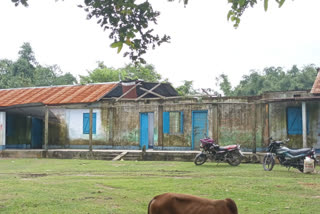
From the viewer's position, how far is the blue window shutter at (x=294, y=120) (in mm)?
18375

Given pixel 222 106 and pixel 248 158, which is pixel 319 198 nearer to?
pixel 248 158

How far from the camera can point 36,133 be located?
81.7ft

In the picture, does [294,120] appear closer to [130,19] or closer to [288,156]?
[288,156]

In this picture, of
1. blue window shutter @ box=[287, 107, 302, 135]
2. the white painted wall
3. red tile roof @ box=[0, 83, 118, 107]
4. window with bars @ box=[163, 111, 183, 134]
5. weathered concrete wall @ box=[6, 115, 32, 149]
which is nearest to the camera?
blue window shutter @ box=[287, 107, 302, 135]

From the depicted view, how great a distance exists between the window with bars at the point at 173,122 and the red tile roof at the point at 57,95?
3950mm

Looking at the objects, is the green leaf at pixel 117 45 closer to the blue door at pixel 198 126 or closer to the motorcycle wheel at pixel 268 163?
the motorcycle wheel at pixel 268 163

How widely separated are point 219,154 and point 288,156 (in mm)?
2992

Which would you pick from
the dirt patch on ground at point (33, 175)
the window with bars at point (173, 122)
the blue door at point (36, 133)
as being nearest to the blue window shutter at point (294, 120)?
the window with bars at point (173, 122)

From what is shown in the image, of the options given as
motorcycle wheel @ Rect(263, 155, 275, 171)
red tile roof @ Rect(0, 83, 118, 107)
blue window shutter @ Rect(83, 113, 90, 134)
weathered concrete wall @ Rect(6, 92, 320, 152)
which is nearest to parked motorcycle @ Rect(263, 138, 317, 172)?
motorcycle wheel @ Rect(263, 155, 275, 171)

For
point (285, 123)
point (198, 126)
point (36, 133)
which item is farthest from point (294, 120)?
point (36, 133)

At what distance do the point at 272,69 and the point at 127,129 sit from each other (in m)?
23.4

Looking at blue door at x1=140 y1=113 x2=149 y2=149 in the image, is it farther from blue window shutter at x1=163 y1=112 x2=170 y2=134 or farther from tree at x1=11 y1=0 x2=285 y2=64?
tree at x1=11 y1=0 x2=285 y2=64

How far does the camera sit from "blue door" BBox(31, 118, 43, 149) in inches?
972

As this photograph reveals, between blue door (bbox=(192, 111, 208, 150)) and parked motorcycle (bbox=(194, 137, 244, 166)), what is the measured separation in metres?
5.06
